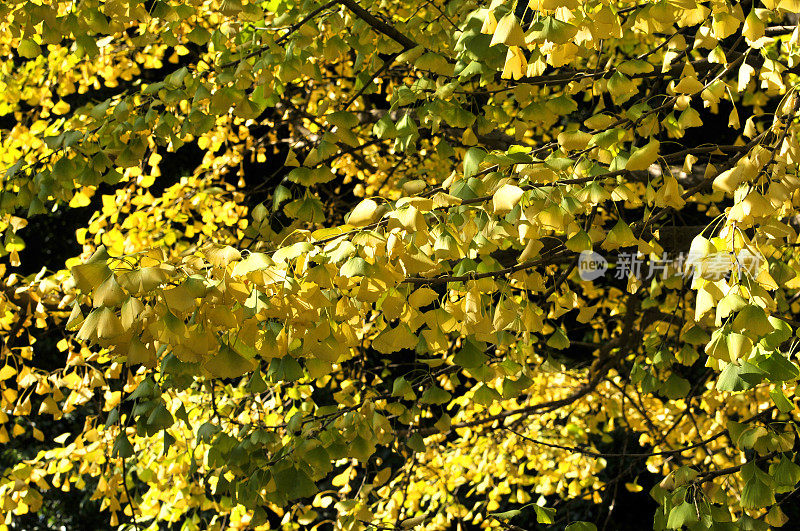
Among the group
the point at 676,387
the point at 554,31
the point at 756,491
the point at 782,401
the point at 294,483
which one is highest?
the point at 554,31

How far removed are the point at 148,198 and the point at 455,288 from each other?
69.5 inches

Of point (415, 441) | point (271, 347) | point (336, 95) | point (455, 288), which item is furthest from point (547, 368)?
point (336, 95)

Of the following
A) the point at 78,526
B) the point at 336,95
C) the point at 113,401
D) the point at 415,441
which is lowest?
the point at 78,526

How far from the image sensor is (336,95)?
313 centimetres

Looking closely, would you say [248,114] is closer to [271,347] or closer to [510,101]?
[271,347]

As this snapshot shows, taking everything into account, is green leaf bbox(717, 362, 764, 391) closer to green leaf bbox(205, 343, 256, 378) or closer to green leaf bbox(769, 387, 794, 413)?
green leaf bbox(769, 387, 794, 413)

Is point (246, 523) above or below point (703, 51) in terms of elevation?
below

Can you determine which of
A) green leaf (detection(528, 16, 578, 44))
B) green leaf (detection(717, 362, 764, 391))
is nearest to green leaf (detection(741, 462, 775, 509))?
green leaf (detection(717, 362, 764, 391))

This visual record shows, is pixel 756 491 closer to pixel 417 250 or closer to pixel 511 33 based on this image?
pixel 417 250

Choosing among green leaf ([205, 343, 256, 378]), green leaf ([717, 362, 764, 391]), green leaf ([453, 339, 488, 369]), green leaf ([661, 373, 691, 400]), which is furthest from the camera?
green leaf ([661, 373, 691, 400])

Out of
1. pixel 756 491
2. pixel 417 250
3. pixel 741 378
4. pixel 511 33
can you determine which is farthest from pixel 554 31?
pixel 756 491

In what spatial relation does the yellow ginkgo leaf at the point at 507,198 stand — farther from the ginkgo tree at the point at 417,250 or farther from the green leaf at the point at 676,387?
the green leaf at the point at 676,387

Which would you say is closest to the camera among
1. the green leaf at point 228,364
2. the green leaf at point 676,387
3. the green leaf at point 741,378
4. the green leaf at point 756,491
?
the green leaf at point 741,378

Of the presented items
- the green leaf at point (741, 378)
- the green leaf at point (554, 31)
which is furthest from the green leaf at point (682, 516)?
the green leaf at point (554, 31)
